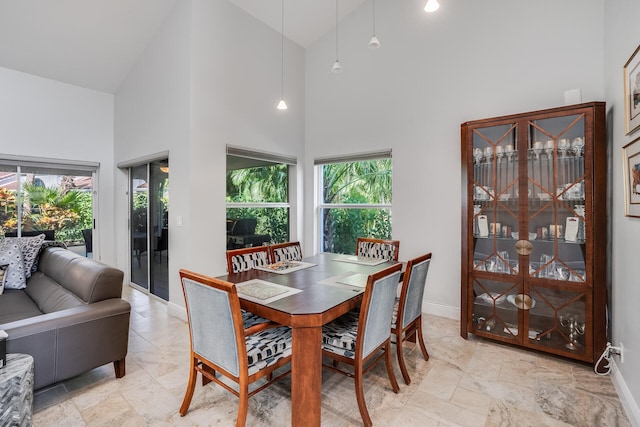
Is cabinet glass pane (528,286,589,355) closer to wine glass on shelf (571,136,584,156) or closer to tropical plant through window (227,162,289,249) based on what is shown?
wine glass on shelf (571,136,584,156)

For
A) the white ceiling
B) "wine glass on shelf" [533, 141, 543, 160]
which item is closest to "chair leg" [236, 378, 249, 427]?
"wine glass on shelf" [533, 141, 543, 160]

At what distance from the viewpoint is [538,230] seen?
263cm

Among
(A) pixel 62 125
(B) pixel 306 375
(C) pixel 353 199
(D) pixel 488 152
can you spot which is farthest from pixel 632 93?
(A) pixel 62 125

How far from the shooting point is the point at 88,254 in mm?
4746

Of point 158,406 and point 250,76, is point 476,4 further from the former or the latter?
point 158,406

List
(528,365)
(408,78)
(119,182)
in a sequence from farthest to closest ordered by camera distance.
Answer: (119,182), (408,78), (528,365)

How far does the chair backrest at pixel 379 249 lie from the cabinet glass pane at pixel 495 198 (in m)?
0.75

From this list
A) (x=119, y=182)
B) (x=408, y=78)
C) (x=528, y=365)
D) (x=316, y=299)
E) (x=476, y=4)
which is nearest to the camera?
(x=316, y=299)

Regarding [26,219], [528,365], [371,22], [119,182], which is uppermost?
[371,22]

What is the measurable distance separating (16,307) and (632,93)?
15.4ft

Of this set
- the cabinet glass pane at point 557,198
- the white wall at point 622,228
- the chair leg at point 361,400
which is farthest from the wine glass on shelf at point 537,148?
the chair leg at point 361,400

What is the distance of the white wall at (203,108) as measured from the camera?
11.0 feet

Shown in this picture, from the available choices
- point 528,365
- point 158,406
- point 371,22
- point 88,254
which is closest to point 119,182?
point 88,254

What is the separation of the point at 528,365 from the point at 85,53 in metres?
5.94
